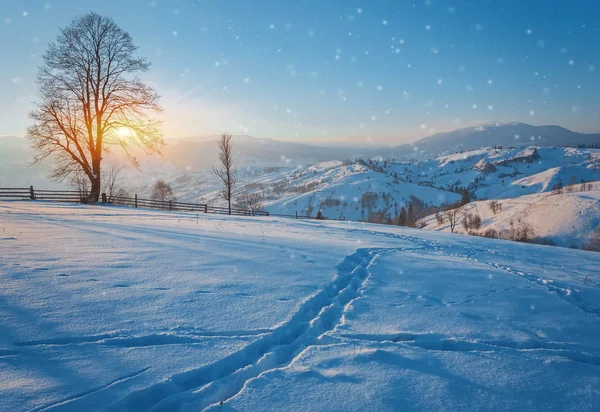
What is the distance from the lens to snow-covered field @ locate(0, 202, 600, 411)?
9.71 ft

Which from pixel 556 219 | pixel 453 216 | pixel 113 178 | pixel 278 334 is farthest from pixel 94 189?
pixel 453 216

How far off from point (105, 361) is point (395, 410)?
10.5ft

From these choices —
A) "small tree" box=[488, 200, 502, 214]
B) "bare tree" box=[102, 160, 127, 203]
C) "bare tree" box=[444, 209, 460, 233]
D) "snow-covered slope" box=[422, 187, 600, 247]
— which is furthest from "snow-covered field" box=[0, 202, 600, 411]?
"small tree" box=[488, 200, 502, 214]

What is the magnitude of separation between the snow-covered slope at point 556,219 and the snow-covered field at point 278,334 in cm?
9677

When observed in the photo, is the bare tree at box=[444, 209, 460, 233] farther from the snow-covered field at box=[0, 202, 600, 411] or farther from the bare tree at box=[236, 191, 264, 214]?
the snow-covered field at box=[0, 202, 600, 411]

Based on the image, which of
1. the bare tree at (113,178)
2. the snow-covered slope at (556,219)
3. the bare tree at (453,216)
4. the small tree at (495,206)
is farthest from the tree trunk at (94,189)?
the small tree at (495,206)

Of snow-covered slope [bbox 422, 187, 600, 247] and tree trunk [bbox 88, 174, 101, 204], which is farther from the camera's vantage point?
snow-covered slope [bbox 422, 187, 600, 247]

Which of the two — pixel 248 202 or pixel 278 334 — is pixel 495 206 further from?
pixel 278 334

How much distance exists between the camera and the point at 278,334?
166 inches

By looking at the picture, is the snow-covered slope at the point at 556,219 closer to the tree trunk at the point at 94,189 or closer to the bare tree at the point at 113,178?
the bare tree at the point at 113,178

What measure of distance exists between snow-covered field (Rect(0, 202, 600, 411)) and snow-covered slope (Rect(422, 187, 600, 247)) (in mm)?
96771

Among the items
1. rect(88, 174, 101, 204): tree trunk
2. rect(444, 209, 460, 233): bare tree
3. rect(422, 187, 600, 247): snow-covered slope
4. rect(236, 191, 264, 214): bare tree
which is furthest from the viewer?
rect(444, 209, 460, 233): bare tree

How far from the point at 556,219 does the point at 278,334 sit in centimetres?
11500

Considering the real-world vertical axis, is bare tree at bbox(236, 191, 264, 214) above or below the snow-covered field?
above
